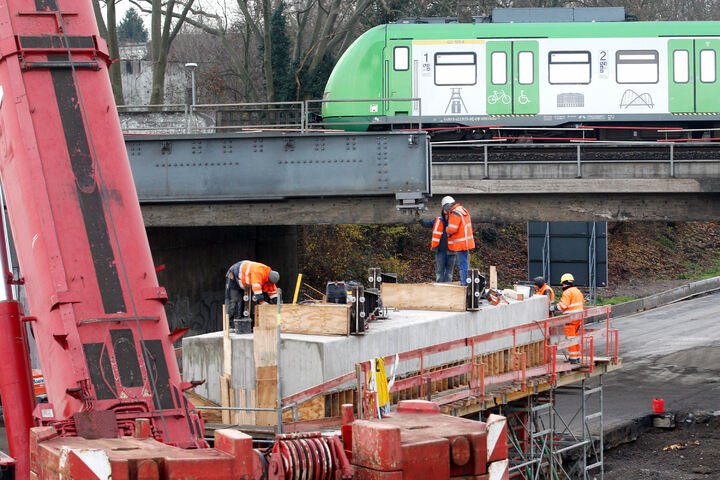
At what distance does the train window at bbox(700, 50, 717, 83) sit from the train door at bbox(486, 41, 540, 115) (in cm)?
460

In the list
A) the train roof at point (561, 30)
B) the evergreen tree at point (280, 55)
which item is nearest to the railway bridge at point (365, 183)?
the train roof at point (561, 30)

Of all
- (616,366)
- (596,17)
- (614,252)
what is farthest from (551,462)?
(614,252)

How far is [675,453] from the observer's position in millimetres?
19266

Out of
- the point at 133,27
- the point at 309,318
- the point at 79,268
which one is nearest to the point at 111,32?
the point at 309,318

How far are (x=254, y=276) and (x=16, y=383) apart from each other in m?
6.12

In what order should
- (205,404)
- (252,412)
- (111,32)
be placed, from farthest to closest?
(111,32), (205,404), (252,412)

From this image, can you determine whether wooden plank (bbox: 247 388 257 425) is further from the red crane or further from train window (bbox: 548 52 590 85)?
train window (bbox: 548 52 590 85)

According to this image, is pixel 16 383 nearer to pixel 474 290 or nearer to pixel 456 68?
pixel 474 290

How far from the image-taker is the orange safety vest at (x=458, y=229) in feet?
56.3

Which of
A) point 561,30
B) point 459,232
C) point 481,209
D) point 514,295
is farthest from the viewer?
point 561,30

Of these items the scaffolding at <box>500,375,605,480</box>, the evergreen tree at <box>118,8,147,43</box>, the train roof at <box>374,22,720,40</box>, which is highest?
the evergreen tree at <box>118,8,147,43</box>

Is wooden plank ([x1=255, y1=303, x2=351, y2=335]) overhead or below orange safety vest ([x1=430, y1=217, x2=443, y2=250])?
below

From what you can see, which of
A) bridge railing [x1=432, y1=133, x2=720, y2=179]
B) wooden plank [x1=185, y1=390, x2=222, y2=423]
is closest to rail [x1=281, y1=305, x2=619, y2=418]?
wooden plank [x1=185, y1=390, x2=222, y2=423]

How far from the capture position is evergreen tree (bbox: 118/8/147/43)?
341 feet
